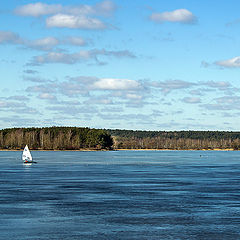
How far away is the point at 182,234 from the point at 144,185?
99.0 ft

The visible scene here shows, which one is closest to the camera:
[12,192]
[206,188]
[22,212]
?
[22,212]

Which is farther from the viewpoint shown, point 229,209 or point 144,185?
point 144,185

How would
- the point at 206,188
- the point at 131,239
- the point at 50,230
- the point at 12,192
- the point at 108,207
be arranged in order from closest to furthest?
the point at 131,239
the point at 50,230
the point at 108,207
the point at 12,192
the point at 206,188

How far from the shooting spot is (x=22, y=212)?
35812mm

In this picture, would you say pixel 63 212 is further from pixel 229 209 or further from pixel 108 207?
pixel 229 209

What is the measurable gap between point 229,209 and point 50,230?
14.7 meters

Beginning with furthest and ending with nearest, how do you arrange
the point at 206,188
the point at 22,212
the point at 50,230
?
the point at 206,188, the point at 22,212, the point at 50,230

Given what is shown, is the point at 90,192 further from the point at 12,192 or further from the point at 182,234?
the point at 182,234

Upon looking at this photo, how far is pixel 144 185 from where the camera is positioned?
2307 inches

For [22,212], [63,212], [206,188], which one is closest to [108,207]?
[63,212]

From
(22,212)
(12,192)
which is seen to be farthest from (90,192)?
(22,212)

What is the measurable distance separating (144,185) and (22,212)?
2473 cm

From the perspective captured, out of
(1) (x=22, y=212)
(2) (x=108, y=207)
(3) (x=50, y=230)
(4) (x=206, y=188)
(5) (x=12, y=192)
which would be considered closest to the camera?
(3) (x=50, y=230)

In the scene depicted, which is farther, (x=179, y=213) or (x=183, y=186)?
(x=183, y=186)
